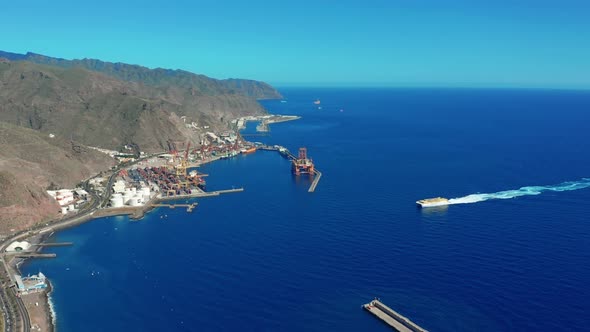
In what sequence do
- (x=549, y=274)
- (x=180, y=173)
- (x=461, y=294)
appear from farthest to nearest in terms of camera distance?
1. (x=180, y=173)
2. (x=549, y=274)
3. (x=461, y=294)

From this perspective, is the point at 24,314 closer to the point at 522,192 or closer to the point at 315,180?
the point at 315,180

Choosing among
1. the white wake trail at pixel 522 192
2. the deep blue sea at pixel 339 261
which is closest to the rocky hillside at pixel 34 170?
the deep blue sea at pixel 339 261

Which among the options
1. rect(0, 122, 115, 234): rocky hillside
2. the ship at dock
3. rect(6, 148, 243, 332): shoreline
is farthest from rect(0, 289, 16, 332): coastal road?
the ship at dock

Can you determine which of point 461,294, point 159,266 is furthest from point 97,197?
point 461,294

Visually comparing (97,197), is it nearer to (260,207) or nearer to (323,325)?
(260,207)

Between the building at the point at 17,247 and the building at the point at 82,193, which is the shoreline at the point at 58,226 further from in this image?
the building at the point at 82,193

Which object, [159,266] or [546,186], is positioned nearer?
[159,266]
